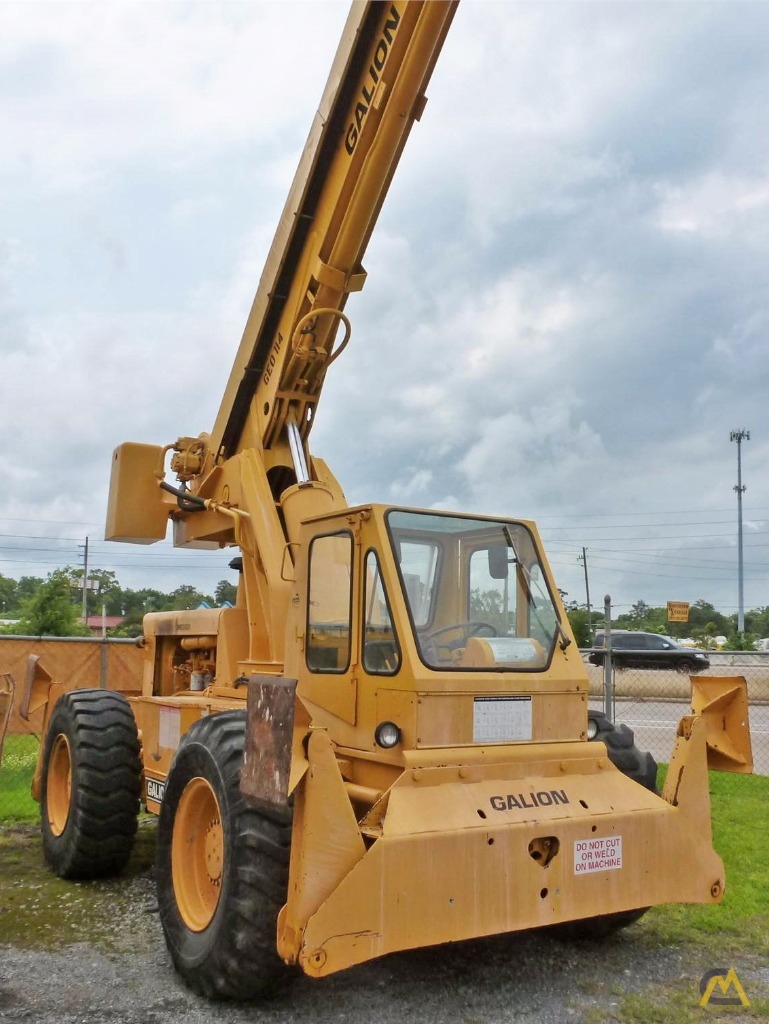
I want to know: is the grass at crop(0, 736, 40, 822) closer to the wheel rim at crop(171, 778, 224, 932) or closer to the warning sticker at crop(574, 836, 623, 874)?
the wheel rim at crop(171, 778, 224, 932)

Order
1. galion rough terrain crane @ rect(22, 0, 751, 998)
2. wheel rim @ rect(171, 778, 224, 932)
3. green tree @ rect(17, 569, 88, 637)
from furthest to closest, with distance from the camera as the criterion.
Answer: green tree @ rect(17, 569, 88, 637) → wheel rim @ rect(171, 778, 224, 932) → galion rough terrain crane @ rect(22, 0, 751, 998)

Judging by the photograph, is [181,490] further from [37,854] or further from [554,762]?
[554,762]

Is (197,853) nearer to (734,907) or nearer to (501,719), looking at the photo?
(501,719)

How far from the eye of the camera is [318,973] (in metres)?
3.92

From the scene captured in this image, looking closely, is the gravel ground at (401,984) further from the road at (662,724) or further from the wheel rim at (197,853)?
the road at (662,724)

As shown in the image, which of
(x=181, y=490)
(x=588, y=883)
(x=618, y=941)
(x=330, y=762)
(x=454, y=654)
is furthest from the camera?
(x=181, y=490)

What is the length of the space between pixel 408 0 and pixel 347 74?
0.71 meters

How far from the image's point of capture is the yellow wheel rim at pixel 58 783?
7.42 m

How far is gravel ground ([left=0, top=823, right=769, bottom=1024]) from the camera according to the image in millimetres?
4449

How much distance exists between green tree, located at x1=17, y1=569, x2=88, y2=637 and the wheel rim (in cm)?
1933

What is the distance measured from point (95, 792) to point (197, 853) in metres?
1.89

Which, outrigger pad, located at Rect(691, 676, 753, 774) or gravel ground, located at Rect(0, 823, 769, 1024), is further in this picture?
outrigger pad, located at Rect(691, 676, 753, 774)

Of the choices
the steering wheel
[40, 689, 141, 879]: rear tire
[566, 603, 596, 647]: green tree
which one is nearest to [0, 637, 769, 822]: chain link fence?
[566, 603, 596, 647]: green tree

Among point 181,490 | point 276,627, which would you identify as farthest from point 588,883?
point 181,490
